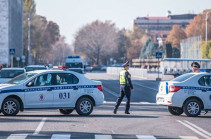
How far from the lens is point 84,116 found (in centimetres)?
2102

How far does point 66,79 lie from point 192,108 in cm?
435

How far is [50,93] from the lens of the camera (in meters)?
21.0

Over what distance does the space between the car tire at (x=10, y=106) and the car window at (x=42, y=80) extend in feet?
2.91

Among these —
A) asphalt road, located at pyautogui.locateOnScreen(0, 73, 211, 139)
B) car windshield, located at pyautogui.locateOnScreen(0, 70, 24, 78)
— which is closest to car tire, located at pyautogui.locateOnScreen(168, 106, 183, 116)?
asphalt road, located at pyautogui.locateOnScreen(0, 73, 211, 139)

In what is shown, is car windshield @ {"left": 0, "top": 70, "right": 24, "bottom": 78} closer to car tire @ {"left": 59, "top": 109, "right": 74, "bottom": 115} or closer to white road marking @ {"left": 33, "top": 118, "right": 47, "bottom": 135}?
car tire @ {"left": 59, "top": 109, "right": 74, "bottom": 115}

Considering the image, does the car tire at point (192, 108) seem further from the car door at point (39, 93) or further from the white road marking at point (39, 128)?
the white road marking at point (39, 128)

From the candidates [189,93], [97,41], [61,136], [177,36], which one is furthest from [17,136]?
[177,36]

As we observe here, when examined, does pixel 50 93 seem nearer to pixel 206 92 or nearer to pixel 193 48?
pixel 206 92

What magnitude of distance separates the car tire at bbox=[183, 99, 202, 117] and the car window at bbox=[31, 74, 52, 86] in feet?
15.2

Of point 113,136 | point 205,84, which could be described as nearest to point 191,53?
Result: point 205,84

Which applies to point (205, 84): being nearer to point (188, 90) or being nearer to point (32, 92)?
point (188, 90)

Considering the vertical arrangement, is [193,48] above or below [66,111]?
above

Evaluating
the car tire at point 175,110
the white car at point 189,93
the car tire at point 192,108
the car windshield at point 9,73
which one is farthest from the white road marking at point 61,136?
the car windshield at point 9,73

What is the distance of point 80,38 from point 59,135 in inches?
5252
